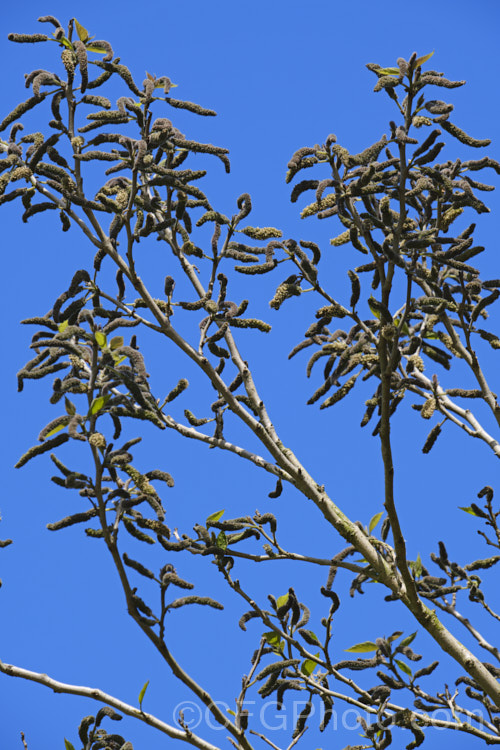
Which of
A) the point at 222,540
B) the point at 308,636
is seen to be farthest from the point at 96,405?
the point at 308,636

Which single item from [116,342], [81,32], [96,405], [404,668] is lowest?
[404,668]

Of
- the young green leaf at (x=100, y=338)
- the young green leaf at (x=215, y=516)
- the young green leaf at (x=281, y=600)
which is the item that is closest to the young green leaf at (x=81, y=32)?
the young green leaf at (x=100, y=338)

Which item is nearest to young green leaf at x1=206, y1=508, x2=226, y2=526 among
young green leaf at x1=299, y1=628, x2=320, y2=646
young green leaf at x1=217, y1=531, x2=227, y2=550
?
young green leaf at x1=217, y1=531, x2=227, y2=550

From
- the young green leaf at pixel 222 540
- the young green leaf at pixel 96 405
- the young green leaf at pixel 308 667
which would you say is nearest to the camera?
the young green leaf at pixel 96 405

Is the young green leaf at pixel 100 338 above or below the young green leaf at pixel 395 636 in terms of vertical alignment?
above

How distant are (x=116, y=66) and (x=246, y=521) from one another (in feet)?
8.39

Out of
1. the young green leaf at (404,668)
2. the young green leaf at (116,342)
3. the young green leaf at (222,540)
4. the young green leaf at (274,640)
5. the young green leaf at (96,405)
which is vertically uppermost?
the young green leaf at (116,342)

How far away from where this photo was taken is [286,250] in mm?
4625

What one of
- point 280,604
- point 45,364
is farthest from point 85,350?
point 280,604

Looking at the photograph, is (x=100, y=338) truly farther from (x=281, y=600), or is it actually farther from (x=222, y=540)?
(x=281, y=600)

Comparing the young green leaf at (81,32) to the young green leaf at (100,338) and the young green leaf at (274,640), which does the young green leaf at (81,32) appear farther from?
the young green leaf at (274,640)

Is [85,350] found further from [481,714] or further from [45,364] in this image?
[481,714]

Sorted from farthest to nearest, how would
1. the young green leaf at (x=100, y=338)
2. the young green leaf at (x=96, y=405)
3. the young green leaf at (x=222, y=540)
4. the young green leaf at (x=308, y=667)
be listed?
1. the young green leaf at (x=308, y=667)
2. the young green leaf at (x=222, y=540)
3. the young green leaf at (x=100, y=338)
4. the young green leaf at (x=96, y=405)

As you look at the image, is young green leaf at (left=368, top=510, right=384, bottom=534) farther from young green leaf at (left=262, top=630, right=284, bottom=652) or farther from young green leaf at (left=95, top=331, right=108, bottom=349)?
young green leaf at (left=95, top=331, right=108, bottom=349)
